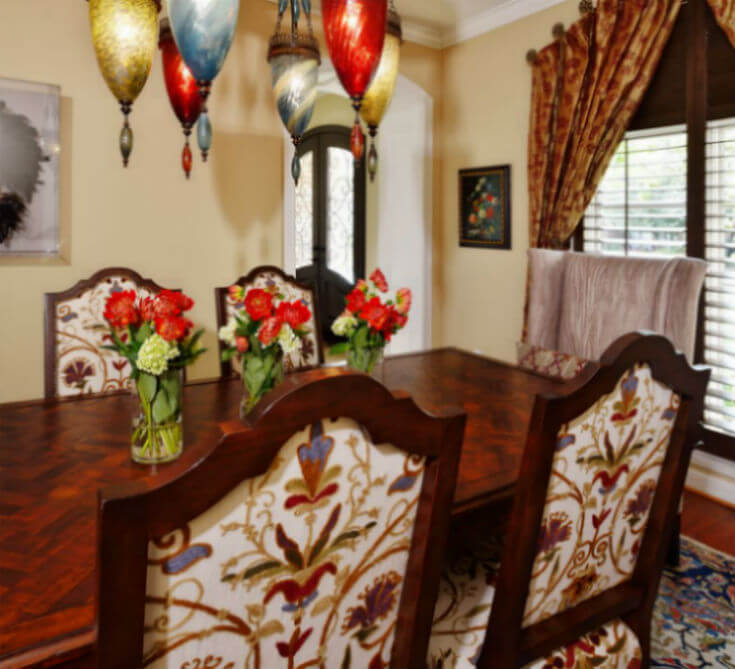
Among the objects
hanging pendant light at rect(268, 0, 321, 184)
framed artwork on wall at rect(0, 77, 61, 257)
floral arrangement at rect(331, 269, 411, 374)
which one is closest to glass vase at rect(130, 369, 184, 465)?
floral arrangement at rect(331, 269, 411, 374)

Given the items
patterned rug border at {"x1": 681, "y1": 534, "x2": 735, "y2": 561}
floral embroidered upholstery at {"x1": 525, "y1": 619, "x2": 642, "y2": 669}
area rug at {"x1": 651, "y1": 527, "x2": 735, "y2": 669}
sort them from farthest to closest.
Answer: patterned rug border at {"x1": 681, "y1": 534, "x2": 735, "y2": 561}
area rug at {"x1": 651, "y1": 527, "x2": 735, "y2": 669}
floral embroidered upholstery at {"x1": 525, "y1": 619, "x2": 642, "y2": 669}

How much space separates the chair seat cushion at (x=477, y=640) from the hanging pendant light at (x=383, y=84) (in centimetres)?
113

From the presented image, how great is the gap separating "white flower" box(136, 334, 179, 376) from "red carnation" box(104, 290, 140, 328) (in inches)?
3.0

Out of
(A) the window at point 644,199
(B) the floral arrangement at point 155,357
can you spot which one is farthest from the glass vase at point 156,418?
(A) the window at point 644,199

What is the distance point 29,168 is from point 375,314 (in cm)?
216

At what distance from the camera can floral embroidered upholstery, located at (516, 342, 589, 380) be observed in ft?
7.63

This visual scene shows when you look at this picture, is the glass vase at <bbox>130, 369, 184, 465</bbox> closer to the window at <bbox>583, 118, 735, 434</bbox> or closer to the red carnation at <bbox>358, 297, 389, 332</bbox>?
the red carnation at <bbox>358, 297, 389, 332</bbox>

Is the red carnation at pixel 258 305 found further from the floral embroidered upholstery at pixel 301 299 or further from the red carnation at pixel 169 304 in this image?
the floral embroidered upholstery at pixel 301 299

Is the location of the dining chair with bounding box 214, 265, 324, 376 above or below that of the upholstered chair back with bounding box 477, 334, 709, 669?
above

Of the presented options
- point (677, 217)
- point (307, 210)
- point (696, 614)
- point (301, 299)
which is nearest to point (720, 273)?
point (677, 217)

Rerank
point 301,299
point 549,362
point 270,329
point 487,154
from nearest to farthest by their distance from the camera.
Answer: point 270,329 < point 549,362 < point 301,299 < point 487,154

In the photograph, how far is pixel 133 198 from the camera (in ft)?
10.8

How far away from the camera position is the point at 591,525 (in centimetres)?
117

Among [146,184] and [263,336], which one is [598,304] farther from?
[146,184]
